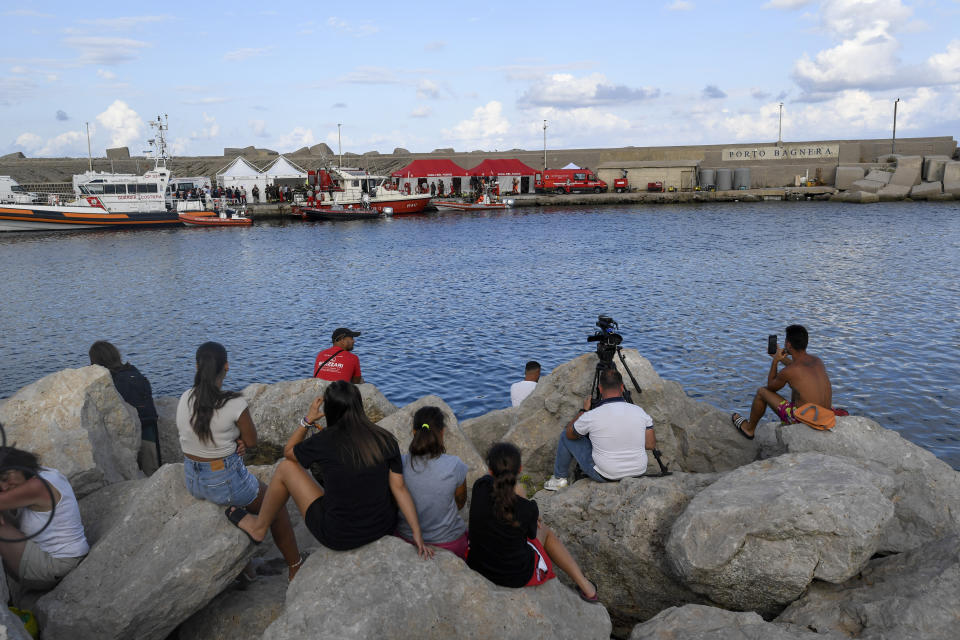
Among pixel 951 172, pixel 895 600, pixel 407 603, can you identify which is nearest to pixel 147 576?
pixel 407 603

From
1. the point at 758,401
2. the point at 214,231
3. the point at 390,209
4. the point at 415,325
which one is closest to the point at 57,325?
the point at 415,325

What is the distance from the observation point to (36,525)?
5574mm

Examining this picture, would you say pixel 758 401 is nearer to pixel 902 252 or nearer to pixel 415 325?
pixel 415 325

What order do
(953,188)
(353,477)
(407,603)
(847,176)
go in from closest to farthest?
(407,603) → (353,477) → (953,188) → (847,176)

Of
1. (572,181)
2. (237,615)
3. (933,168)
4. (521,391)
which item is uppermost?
(933,168)

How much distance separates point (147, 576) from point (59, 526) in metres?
0.96

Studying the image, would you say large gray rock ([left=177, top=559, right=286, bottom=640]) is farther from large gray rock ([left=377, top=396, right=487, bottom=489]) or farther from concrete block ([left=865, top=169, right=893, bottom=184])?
→ concrete block ([left=865, top=169, right=893, bottom=184])

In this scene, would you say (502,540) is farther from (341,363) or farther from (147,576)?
(341,363)

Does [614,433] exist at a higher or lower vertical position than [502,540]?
higher

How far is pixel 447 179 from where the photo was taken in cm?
7688

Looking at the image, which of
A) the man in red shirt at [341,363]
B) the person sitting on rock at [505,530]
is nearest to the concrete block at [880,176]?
the man in red shirt at [341,363]

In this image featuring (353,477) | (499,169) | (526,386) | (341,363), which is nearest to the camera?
(353,477)

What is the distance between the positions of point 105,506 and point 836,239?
4541cm

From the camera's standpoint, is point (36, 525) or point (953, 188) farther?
point (953, 188)
